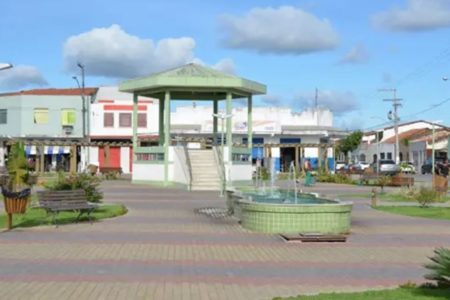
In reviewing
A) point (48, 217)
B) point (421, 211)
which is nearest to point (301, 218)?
point (48, 217)

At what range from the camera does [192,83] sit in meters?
39.0

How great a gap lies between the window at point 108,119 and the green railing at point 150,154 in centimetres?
2821

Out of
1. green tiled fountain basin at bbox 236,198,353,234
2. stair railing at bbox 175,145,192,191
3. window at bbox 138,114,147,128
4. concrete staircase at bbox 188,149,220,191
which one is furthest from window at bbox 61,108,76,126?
green tiled fountain basin at bbox 236,198,353,234

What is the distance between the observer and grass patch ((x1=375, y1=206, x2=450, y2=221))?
853 inches

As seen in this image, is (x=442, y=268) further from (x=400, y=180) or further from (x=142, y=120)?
(x=142, y=120)

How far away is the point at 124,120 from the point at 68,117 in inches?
201

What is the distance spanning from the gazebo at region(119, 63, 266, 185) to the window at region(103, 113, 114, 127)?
27348 millimetres

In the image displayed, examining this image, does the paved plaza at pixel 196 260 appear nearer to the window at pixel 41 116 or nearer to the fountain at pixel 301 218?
the fountain at pixel 301 218

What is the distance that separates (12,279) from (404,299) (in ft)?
17.6

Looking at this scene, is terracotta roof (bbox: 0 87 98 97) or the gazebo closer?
the gazebo

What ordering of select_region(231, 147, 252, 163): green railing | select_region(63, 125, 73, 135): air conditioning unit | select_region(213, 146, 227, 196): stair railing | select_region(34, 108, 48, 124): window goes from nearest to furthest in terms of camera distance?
select_region(213, 146, 227, 196): stair railing, select_region(231, 147, 252, 163): green railing, select_region(34, 108, 48, 124): window, select_region(63, 125, 73, 135): air conditioning unit

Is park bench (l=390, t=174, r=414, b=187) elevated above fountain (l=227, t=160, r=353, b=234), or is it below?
above

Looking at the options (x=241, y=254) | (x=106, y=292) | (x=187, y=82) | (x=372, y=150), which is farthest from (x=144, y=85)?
(x=372, y=150)

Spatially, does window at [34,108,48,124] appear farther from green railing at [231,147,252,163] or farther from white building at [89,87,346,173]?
green railing at [231,147,252,163]
